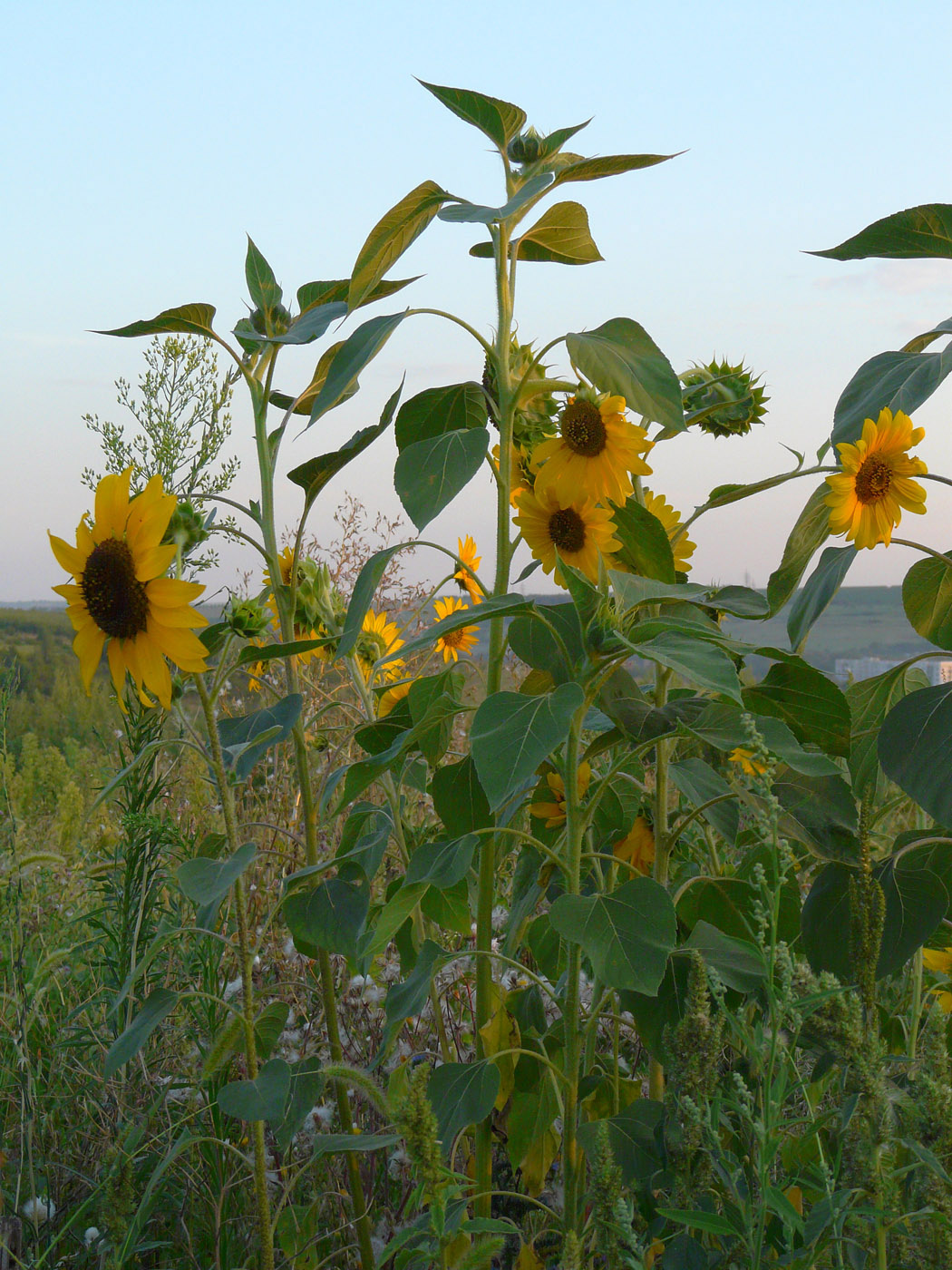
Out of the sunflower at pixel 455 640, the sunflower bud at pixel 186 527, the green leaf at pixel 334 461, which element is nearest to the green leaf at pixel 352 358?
the green leaf at pixel 334 461

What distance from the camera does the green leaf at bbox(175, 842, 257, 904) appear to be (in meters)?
1.06

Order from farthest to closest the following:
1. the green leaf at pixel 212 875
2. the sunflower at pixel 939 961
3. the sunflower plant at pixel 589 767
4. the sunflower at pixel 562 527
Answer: the sunflower at pixel 939 961
the sunflower at pixel 562 527
the green leaf at pixel 212 875
the sunflower plant at pixel 589 767

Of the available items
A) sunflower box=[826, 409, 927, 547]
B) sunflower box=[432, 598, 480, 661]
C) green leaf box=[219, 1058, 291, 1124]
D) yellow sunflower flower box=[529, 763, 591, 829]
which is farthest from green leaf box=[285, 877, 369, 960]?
sunflower box=[432, 598, 480, 661]

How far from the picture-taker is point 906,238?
Answer: 51.6 inches

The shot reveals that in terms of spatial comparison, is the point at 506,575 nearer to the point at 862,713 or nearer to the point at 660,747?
the point at 660,747

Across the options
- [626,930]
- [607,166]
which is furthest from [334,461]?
[626,930]

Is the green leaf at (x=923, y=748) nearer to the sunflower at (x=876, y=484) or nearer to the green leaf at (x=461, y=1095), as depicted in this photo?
the sunflower at (x=876, y=484)

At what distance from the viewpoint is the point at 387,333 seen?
115 centimetres

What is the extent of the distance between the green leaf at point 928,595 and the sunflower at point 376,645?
74 centimetres

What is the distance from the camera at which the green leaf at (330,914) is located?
1.22 m

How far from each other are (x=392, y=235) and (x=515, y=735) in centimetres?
62

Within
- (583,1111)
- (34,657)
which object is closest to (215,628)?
(583,1111)

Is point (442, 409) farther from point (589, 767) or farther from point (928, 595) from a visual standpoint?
point (928, 595)

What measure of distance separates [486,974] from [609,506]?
1.97ft
